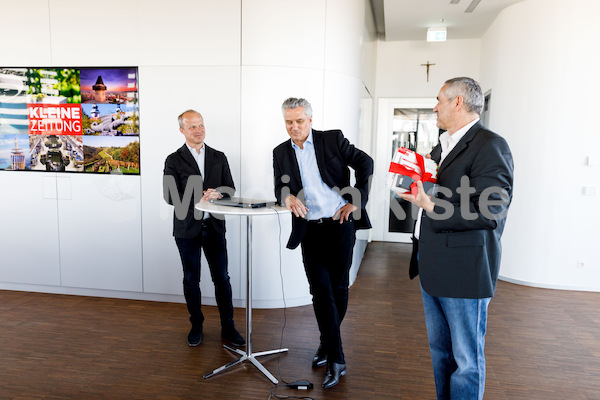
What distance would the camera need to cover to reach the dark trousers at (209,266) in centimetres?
326

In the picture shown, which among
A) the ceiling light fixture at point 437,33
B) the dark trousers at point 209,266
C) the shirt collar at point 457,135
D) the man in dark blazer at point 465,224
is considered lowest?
the dark trousers at point 209,266

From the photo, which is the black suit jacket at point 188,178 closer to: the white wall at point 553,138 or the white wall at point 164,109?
the white wall at point 164,109

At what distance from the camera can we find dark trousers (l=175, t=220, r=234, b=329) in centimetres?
326

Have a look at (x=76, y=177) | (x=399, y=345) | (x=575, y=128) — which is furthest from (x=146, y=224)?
(x=575, y=128)

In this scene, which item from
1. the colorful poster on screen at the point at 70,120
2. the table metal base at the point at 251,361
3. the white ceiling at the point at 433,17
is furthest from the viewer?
the white ceiling at the point at 433,17

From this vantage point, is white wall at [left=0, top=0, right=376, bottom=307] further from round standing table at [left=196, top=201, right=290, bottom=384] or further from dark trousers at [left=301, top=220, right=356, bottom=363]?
dark trousers at [left=301, top=220, right=356, bottom=363]

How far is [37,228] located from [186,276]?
1.99 metres

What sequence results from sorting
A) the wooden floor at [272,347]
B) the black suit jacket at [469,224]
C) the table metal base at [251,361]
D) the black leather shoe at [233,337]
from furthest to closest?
the black leather shoe at [233,337] → the table metal base at [251,361] → the wooden floor at [272,347] → the black suit jacket at [469,224]

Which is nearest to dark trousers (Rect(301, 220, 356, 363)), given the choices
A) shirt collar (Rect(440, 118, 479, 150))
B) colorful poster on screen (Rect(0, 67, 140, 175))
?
shirt collar (Rect(440, 118, 479, 150))

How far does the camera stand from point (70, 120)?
13.7 feet

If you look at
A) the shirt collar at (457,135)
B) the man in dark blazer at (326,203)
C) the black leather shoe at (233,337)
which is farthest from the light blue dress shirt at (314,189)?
the black leather shoe at (233,337)

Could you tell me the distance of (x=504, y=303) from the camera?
4.36m

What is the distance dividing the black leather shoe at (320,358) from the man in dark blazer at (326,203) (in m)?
0.20

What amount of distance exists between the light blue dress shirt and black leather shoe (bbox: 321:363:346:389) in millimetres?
937
